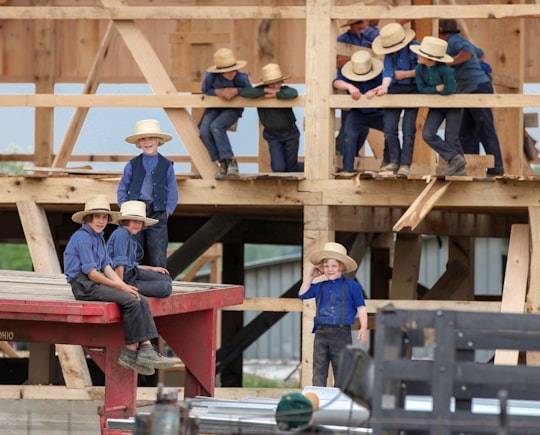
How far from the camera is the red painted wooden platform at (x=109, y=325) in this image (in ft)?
27.6

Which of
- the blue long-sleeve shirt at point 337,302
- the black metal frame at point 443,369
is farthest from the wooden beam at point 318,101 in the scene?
the black metal frame at point 443,369

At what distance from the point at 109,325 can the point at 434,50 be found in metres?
4.70

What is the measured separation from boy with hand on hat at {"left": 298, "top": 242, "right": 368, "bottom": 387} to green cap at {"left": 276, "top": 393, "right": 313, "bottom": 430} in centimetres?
378

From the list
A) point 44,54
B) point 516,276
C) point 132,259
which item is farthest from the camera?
point 44,54

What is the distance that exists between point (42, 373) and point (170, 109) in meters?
4.67

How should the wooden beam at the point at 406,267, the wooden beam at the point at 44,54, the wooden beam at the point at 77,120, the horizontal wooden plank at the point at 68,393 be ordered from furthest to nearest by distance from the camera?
the wooden beam at the point at 44,54, the wooden beam at the point at 406,267, the wooden beam at the point at 77,120, the horizontal wooden plank at the point at 68,393

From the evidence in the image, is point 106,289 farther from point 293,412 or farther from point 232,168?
point 232,168

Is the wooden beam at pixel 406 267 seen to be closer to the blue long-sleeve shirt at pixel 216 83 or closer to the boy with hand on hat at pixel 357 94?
the boy with hand on hat at pixel 357 94

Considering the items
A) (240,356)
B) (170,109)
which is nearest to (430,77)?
(170,109)

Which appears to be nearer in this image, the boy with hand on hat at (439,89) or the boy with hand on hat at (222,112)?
the boy with hand on hat at (439,89)

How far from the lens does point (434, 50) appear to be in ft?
39.4

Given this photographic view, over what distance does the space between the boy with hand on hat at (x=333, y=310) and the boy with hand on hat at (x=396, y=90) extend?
183 cm

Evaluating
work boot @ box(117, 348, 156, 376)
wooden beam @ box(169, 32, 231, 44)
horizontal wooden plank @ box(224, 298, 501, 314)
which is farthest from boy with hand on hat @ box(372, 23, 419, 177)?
wooden beam @ box(169, 32, 231, 44)

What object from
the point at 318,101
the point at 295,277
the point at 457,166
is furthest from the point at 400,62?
the point at 295,277
